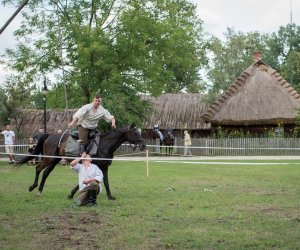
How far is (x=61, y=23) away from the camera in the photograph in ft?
111

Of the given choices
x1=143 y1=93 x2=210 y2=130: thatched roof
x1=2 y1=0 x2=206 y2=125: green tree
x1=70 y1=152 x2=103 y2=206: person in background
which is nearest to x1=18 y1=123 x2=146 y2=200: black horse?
x1=70 y1=152 x2=103 y2=206: person in background

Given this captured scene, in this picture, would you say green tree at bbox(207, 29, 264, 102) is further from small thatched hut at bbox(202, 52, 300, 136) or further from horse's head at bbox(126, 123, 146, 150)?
horse's head at bbox(126, 123, 146, 150)

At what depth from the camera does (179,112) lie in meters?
47.9

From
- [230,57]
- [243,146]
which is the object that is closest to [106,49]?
[243,146]

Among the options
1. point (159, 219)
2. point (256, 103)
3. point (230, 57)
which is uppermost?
point (230, 57)

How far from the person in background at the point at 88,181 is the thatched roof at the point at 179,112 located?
113 ft

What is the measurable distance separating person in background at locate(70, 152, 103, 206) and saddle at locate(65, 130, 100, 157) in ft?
2.20

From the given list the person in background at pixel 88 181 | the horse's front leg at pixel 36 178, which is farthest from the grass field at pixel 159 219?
the person in background at pixel 88 181

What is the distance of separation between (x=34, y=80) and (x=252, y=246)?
3025 cm

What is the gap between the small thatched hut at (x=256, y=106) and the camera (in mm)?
40781

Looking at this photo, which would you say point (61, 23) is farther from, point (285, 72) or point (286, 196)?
point (285, 72)

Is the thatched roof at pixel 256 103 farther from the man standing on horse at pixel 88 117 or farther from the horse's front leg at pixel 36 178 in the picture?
the man standing on horse at pixel 88 117

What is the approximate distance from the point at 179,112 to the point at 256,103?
8.53 metres

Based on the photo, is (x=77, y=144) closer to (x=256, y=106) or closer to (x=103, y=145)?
(x=103, y=145)
